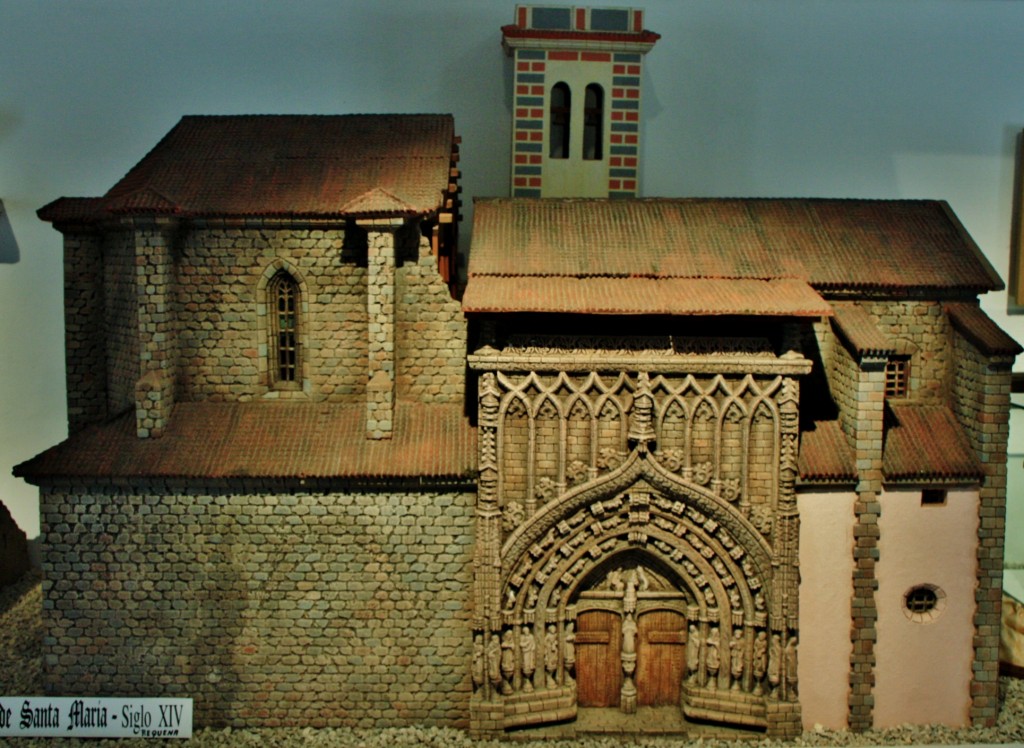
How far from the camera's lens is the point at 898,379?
16.1 metres

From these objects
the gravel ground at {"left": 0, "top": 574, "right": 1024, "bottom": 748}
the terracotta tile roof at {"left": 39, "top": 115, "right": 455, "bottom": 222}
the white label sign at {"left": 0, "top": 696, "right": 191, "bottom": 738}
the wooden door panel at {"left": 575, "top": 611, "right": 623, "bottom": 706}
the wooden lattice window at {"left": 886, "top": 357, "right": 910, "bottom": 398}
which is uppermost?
the terracotta tile roof at {"left": 39, "top": 115, "right": 455, "bottom": 222}

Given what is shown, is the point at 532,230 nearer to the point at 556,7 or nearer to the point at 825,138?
the point at 556,7

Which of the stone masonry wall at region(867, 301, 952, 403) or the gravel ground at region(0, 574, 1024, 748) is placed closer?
the gravel ground at region(0, 574, 1024, 748)

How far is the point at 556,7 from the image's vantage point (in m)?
17.3

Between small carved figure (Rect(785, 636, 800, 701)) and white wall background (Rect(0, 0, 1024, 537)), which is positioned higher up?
white wall background (Rect(0, 0, 1024, 537))

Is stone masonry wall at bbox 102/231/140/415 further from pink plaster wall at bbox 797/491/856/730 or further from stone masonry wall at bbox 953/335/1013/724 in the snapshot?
stone masonry wall at bbox 953/335/1013/724

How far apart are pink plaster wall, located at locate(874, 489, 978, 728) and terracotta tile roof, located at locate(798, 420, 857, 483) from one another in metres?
0.85

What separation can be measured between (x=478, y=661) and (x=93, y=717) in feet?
18.3

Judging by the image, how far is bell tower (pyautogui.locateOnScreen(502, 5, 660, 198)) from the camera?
17344 mm

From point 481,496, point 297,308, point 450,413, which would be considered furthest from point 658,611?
point 297,308

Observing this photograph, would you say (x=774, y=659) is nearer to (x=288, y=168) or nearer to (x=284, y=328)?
(x=284, y=328)

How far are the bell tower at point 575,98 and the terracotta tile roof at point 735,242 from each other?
4.34ft

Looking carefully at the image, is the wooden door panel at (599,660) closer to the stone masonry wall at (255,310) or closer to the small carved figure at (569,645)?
the small carved figure at (569,645)

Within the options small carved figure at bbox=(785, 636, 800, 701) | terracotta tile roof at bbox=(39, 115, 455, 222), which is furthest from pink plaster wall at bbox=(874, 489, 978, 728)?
terracotta tile roof at bbox=(39, 115, 455, 222)
